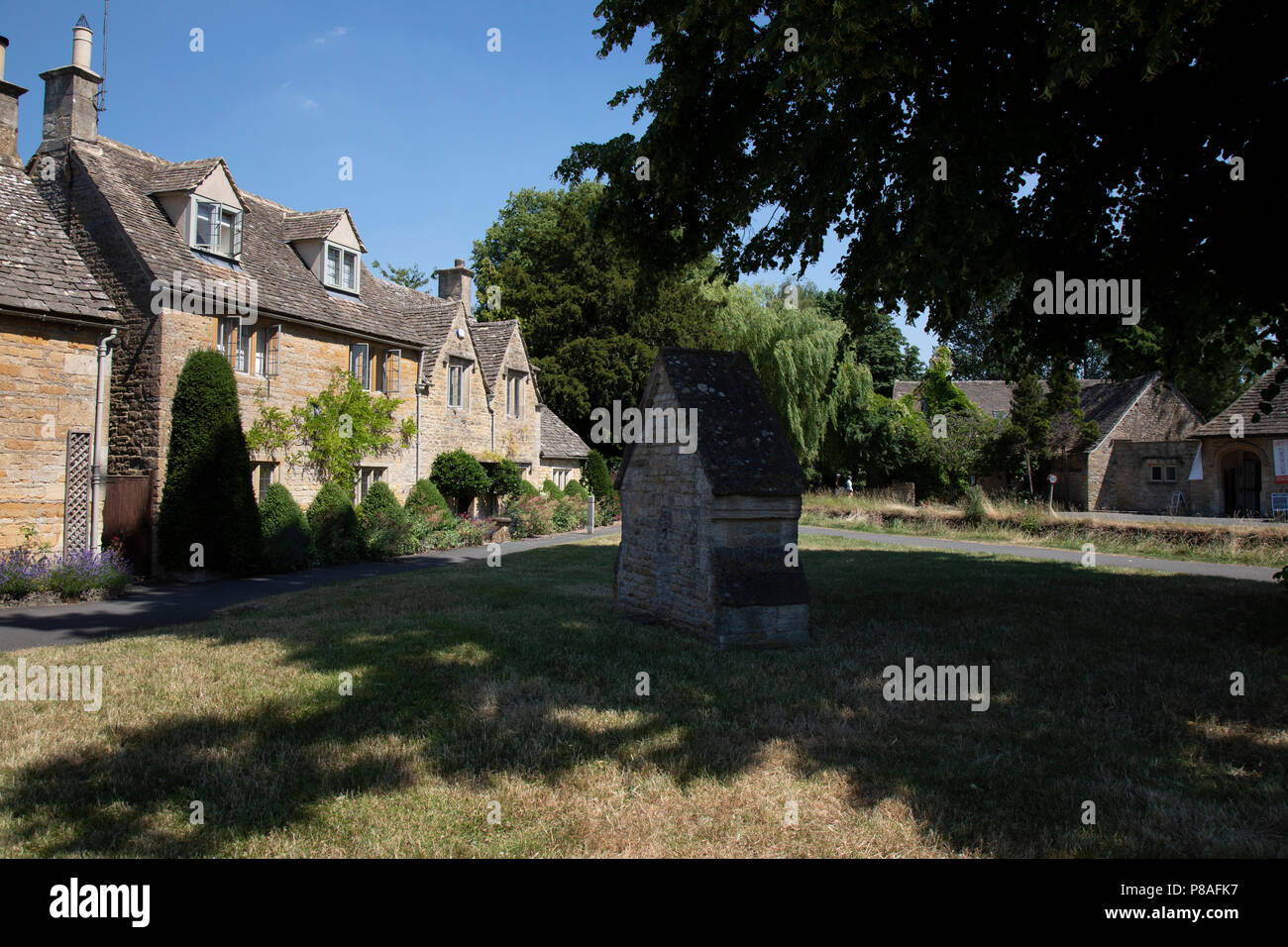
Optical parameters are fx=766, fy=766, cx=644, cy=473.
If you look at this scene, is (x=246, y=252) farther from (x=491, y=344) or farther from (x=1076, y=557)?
(x=1076, y=557)

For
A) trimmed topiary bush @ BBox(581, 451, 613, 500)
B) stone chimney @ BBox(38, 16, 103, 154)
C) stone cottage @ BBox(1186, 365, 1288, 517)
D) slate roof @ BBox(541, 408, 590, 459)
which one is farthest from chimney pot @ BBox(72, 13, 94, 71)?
stone cottage @ BBox(1186, 365, 1288, 517)

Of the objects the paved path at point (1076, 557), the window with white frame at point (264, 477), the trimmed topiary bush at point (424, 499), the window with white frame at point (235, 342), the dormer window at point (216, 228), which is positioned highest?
the dormer window at point (216, 228)

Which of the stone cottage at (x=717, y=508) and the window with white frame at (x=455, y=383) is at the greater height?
the window with white frame at (x=455, y=383)

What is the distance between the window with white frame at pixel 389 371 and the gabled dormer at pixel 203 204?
16.7 ft

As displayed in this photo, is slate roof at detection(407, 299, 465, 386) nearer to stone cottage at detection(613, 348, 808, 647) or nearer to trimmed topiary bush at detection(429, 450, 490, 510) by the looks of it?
trimmed topiary bush at detection(429, 450, 490, 510)

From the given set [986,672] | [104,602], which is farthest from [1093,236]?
[104,602]

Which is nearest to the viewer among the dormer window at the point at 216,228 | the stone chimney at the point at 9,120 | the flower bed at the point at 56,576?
the flower bed at the point at 56,576

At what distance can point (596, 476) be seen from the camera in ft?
120

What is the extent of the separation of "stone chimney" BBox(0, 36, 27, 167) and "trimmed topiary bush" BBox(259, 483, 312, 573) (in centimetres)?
866

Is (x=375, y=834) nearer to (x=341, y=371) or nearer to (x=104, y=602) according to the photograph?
(x=104, y=602)

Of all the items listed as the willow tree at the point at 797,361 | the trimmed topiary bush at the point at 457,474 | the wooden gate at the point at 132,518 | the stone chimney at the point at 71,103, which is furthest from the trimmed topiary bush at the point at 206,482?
the willow tree at the point at 797,361

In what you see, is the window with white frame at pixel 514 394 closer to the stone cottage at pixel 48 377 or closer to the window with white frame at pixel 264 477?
the window with white frame at pixel 264 477

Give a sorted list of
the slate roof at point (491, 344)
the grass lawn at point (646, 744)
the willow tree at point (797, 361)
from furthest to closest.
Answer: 1. the willow tree at point (797, 361)
2. the slate roof at point (491, 344)
3. the grass lawn at point (646, 744)

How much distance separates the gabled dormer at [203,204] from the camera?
1831 centimetres
